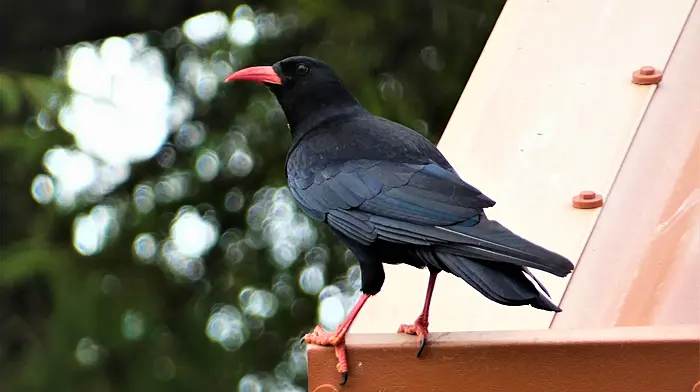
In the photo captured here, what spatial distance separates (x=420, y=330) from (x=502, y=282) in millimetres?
247

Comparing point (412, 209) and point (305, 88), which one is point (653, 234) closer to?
point (412, 209)

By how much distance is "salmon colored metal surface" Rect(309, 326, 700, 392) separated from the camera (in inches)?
92.0

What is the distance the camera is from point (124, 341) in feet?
20.1

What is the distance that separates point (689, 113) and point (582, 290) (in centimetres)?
82

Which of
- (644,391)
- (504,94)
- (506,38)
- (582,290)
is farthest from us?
(506,38)

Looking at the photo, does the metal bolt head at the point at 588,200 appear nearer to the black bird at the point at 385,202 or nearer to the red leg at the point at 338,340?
the black bird at the point at 385,202

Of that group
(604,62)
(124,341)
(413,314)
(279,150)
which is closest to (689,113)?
(604,62)

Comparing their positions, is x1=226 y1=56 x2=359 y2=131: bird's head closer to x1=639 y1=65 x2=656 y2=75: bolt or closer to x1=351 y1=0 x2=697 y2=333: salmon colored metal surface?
x1=351 y1=0 x2=697 y2=333: salmon colored metal surface

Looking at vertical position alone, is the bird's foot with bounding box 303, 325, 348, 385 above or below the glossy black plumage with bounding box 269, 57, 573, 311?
below

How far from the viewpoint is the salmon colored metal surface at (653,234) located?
3023 mm

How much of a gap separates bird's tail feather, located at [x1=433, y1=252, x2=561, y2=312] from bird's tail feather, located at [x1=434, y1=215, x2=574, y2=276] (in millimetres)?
23

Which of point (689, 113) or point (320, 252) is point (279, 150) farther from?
point (689, 113)

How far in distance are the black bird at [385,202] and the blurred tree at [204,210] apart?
253cm

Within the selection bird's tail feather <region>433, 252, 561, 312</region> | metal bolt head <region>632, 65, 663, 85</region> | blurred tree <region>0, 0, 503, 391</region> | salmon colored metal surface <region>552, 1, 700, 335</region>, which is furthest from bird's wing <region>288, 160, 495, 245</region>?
blurred tree <region>0, 0, 503, 391</region>
